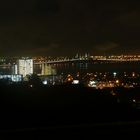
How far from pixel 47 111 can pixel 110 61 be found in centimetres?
4200

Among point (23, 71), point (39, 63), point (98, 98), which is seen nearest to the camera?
point (98, 98)

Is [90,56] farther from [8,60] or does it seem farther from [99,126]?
[99,126]

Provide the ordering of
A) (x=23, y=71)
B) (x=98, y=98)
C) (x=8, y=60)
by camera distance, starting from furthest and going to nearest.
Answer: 1. (x=8, y=60)
2. (x=23, y=71)
3. (x=98, y=98)

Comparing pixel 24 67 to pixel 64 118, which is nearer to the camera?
pixel 64 118

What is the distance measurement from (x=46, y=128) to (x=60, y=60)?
151ft

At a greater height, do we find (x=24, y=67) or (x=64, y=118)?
(x=24, y=67)

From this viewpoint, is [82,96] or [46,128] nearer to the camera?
[46,128]

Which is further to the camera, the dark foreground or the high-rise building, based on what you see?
the high-rise building

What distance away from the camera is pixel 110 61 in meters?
49.8

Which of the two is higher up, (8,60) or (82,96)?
(8,60)

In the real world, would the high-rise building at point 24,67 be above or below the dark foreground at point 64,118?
above

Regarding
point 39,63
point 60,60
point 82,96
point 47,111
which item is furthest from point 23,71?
point 47,111

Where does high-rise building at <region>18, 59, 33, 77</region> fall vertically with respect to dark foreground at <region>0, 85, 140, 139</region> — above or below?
above

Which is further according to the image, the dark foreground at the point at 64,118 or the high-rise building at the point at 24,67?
the high-rise building at the point at 24,67
